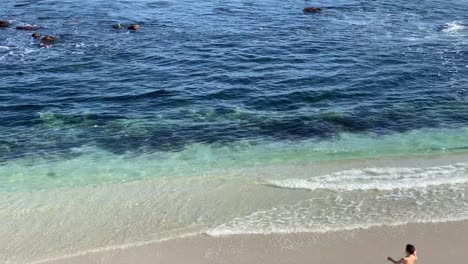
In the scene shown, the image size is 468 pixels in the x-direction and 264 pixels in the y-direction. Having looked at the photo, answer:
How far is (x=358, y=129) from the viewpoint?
26.9m

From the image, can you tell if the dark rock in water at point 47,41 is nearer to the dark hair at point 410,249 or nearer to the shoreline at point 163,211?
the shoreline at point 163,211

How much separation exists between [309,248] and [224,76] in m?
19.0

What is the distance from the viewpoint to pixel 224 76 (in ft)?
114

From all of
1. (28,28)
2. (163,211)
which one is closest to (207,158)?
(163,211)

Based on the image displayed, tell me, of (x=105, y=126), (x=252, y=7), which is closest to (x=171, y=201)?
(x=105, y=126)

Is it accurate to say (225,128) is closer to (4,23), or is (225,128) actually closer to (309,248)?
(309,248)

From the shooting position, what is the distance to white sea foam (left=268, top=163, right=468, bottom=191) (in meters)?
21.3

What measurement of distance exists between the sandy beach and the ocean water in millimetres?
524

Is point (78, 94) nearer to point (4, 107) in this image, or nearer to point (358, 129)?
point (4, 107)

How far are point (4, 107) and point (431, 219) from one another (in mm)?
22202

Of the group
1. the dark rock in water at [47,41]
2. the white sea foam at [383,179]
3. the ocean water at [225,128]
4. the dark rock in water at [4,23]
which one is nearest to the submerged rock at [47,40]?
the dark rock in water at [47,41]

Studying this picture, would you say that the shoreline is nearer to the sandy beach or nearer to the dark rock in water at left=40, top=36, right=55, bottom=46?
the sandy beach

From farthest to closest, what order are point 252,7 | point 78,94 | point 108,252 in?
point 252,7 → point 78,94 → point 108,252

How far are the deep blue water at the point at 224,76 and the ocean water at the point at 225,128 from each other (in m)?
0.14
